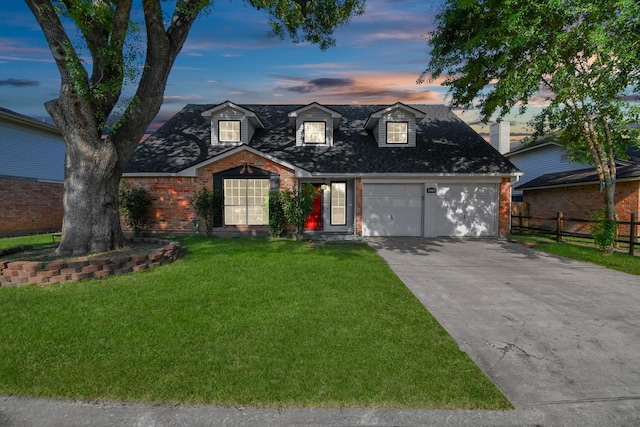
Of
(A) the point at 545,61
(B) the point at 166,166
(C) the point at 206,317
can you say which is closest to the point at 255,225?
(B) the point at 166,166

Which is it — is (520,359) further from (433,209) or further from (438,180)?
(438,180)

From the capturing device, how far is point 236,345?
4305mm

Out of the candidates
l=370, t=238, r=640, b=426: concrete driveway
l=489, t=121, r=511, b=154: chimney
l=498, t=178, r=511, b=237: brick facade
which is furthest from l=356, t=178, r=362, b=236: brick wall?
l=489, t=121, r=511, b=154: chimney

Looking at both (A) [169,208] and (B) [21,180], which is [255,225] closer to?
(A) [169,208]

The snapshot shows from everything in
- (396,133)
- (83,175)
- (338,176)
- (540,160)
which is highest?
(396,133)

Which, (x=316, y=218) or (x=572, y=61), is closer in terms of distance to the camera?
(x=572, y=61)

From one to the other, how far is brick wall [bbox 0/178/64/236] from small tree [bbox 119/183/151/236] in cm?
764

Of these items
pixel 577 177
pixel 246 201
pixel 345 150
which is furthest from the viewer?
pixel 577 177

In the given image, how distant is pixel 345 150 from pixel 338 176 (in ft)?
6.55

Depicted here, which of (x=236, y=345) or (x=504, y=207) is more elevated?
(x=504, y=207)

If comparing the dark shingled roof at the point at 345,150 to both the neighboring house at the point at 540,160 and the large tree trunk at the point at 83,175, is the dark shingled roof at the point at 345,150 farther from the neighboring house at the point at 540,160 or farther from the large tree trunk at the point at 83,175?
the neighboring house at the point at 540,160

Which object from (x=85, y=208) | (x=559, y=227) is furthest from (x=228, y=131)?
(x=559, y=227)

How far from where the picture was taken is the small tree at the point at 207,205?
14.0m

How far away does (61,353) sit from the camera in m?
4.09
